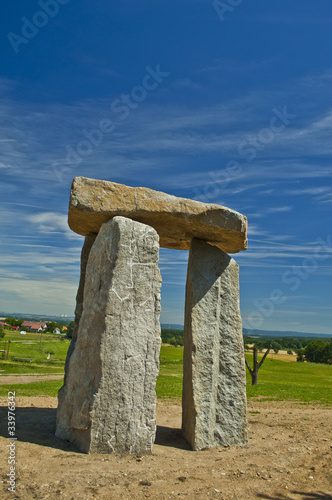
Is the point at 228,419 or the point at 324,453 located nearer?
the point at 324,453

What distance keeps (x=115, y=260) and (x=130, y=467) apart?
10.2 feet

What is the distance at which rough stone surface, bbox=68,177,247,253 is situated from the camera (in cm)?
685

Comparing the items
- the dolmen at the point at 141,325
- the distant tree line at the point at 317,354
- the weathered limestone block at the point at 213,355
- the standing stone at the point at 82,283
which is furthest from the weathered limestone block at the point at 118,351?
the distant tree line at the point at 317,354

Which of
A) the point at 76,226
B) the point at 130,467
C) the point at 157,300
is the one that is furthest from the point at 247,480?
the point at 76,226

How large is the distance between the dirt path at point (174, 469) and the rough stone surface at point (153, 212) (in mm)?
3848

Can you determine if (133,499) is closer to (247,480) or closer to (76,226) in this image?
(247,480)

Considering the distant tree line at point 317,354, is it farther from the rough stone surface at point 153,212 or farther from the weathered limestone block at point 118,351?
the weathered limestone block at point 118,351

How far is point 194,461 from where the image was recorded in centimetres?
643

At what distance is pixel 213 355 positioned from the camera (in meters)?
7.67

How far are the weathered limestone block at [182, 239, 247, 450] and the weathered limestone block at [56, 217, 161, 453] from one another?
44.6 inches

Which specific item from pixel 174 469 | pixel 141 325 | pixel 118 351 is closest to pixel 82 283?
pixel 141 325

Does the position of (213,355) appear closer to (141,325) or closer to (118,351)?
(141,325)

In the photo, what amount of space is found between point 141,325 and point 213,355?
6.01 feet

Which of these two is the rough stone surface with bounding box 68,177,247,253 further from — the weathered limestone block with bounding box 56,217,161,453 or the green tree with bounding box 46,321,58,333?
the green tree with bounding box 46,321,58,333
